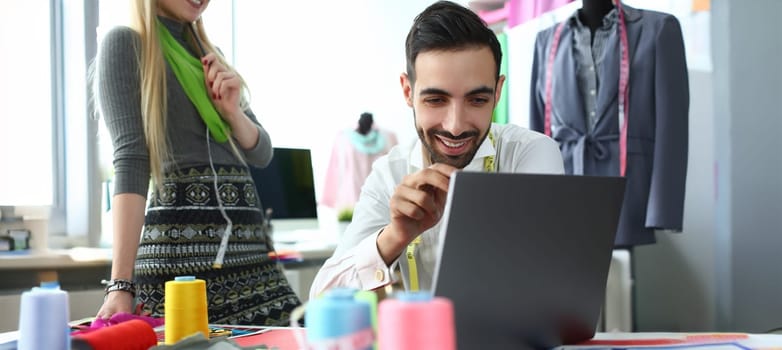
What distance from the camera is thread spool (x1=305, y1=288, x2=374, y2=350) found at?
659 millimetres

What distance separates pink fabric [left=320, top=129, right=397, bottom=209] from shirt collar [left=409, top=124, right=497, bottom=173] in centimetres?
225

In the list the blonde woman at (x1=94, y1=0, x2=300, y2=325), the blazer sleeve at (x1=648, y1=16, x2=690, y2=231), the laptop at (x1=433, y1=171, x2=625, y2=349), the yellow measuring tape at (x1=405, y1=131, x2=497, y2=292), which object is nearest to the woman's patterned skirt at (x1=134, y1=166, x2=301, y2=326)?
the blonde woman at (x1=94, y1=0, x2=300, y2=325)

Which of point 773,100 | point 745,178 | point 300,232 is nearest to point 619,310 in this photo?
point 745,178

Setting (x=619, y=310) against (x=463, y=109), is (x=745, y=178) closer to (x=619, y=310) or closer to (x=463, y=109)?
(x=619, y=310)

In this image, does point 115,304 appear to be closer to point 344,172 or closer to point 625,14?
point 625,14

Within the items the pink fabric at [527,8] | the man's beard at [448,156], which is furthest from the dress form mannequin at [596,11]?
the man's beard at [448,156]

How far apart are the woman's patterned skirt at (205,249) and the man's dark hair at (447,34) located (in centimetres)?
58

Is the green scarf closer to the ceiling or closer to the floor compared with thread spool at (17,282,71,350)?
closer to the ceiling

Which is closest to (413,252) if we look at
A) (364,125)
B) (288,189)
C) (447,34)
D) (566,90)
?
(447,34)

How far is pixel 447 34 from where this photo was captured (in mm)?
1419

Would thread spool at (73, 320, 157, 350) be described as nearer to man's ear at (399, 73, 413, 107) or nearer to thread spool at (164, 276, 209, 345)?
thread spool at (164, 276, 209, 345)

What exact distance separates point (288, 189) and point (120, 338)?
2.32 meters

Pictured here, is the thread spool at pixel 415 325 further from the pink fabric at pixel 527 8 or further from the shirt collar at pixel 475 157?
the pink fabric at pixel 527 8

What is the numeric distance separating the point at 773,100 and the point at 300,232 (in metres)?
2.41
